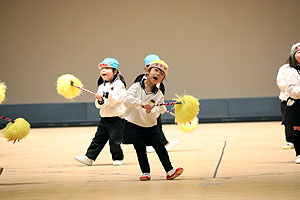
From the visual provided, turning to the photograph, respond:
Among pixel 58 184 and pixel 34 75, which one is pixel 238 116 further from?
pixel 58 184

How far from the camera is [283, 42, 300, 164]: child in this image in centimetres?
542

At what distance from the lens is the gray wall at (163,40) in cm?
1338

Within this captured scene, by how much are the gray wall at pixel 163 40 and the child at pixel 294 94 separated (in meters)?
7.94

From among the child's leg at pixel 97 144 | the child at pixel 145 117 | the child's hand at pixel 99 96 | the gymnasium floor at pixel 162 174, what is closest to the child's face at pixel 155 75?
the child at pixel 145 117

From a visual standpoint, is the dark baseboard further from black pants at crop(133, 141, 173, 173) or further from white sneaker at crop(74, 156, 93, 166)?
black pants at crop(133, 141, 173, 173)

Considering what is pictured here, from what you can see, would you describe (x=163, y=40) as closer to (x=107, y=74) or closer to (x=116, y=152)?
(x=107, y=74)

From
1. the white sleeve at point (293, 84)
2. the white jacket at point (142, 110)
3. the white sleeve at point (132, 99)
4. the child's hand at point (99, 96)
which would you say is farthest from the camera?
the child's hand at point (99, 96)

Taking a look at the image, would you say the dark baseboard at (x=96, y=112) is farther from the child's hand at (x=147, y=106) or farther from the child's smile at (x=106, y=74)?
the child's hand at (x=147, y=106)

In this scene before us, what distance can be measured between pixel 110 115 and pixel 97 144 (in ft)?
1.05

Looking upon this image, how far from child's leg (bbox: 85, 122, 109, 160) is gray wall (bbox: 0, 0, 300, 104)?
24.4 ft

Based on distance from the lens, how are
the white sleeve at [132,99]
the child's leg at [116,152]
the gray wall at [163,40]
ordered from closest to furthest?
the white sleeve at [132,99], the child's leg at [116,152], the gray wall at [163,40]

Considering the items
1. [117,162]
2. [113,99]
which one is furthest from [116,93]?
[117,162]

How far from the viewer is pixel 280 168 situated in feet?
16.9

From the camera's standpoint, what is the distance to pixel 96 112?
13344mm
